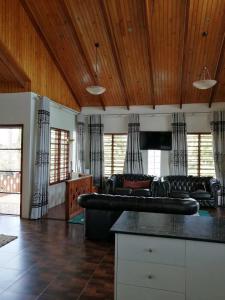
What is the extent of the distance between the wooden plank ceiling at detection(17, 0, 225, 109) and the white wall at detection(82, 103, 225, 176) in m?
0.37

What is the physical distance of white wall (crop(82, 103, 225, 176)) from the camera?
8.67 metres

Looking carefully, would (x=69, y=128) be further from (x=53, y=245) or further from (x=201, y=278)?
(x=201, y=278)

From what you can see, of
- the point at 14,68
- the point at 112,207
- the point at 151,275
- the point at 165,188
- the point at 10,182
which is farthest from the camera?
the point at 165,188

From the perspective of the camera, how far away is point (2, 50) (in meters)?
5.53

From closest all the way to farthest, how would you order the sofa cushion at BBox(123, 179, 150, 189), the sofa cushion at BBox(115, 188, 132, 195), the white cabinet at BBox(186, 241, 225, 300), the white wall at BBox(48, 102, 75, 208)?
1. the white cabinet at BBox(186, 241, 225, 300)
2. the white wall at BBox(48, 102, 75, 208)
3. the sofa cushion at BBox(115, 188, 132, 195)
4. the sofa cushion at BBox(123, 179, 150, 189)

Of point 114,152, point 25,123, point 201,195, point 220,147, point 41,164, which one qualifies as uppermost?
point 25,123

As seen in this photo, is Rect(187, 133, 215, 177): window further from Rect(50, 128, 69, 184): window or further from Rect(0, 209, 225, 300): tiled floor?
Rect(0, 209, 225, 300): tiled floor

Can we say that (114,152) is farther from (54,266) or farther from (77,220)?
(54,266)

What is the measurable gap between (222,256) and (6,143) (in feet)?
20.0

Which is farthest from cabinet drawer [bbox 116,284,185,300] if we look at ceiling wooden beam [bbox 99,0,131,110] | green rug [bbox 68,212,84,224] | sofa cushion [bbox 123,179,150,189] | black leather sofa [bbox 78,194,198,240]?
sofa cushion [bbox 123,179,150,189]

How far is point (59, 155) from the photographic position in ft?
26.2

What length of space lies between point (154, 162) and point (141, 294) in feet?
23.1

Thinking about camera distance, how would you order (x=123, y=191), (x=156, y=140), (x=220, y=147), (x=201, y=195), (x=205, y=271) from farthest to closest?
(x=156, y=140), (x=220, y=147), (x=123, y=191), (x=201, y=195), (x=205, y=271)

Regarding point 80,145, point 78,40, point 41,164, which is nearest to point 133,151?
point 80,145
